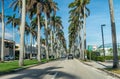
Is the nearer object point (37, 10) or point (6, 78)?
point (6, 78)

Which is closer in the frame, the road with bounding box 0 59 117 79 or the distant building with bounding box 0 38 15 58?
the road with bounding box 0 59 117 79

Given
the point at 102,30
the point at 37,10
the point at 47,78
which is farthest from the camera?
the point at 37,10

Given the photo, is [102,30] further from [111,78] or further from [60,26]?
[60,26]

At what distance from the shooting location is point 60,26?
12369cm

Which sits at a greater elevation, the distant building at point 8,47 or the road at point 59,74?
the distant building at point 8,47

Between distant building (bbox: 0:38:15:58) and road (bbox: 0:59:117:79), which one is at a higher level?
distant building (bbox: 0:38:15:58)

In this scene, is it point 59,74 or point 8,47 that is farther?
point 8,47

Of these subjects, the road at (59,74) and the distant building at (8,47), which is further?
the distant building at (8,47)

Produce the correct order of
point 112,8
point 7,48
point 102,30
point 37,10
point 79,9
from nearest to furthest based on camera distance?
point 112,8, point 102,30, point 37,10, point 79,9, point 7,48

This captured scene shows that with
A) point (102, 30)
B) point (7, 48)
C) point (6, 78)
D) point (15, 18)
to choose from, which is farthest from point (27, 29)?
point (6, 78)

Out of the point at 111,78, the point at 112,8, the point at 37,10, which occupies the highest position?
the point at 37,10

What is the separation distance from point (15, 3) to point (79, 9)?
56.0 ft

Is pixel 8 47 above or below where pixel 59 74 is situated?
above

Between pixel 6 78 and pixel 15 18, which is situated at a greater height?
pixel 15 18
